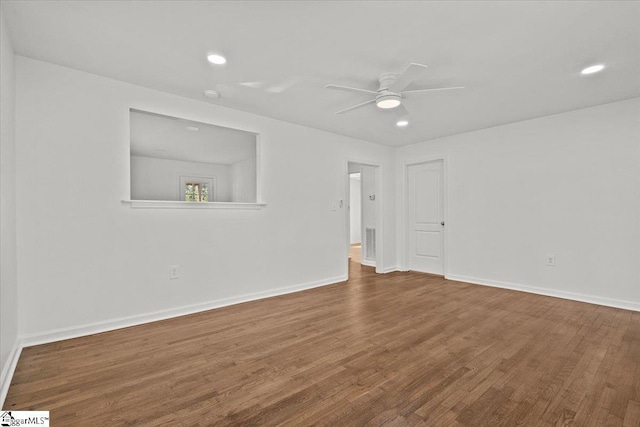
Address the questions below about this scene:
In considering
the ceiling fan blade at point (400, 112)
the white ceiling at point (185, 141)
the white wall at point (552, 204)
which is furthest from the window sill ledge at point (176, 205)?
the white wall at point (552, 204)

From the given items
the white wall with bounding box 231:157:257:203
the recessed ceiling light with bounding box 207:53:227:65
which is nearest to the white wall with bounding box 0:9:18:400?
the recessed ceiling light with bounding box 207:53:227:65

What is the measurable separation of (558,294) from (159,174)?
8.82 meters

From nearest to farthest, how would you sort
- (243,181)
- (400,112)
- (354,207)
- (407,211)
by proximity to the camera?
(400,112), (407,211), (243,181), (354,207)

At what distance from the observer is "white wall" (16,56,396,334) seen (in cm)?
250

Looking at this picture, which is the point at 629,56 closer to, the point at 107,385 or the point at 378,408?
the point at 378,408

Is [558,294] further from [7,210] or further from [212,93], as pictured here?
[7,210]

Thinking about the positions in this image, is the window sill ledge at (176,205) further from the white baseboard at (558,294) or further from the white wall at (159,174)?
the white wall at (159,174)

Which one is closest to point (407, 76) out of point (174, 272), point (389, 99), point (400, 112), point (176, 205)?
point (389, 99)

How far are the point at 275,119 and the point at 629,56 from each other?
368cm

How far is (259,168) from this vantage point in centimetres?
393

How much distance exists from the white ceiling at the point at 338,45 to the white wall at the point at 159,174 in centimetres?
530

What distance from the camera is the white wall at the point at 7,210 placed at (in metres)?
1.85

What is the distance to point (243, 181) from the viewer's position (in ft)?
26.8

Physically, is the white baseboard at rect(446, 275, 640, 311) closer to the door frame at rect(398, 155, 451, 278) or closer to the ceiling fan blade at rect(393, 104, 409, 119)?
the door frame at rect(398, 155, 451, 278)
